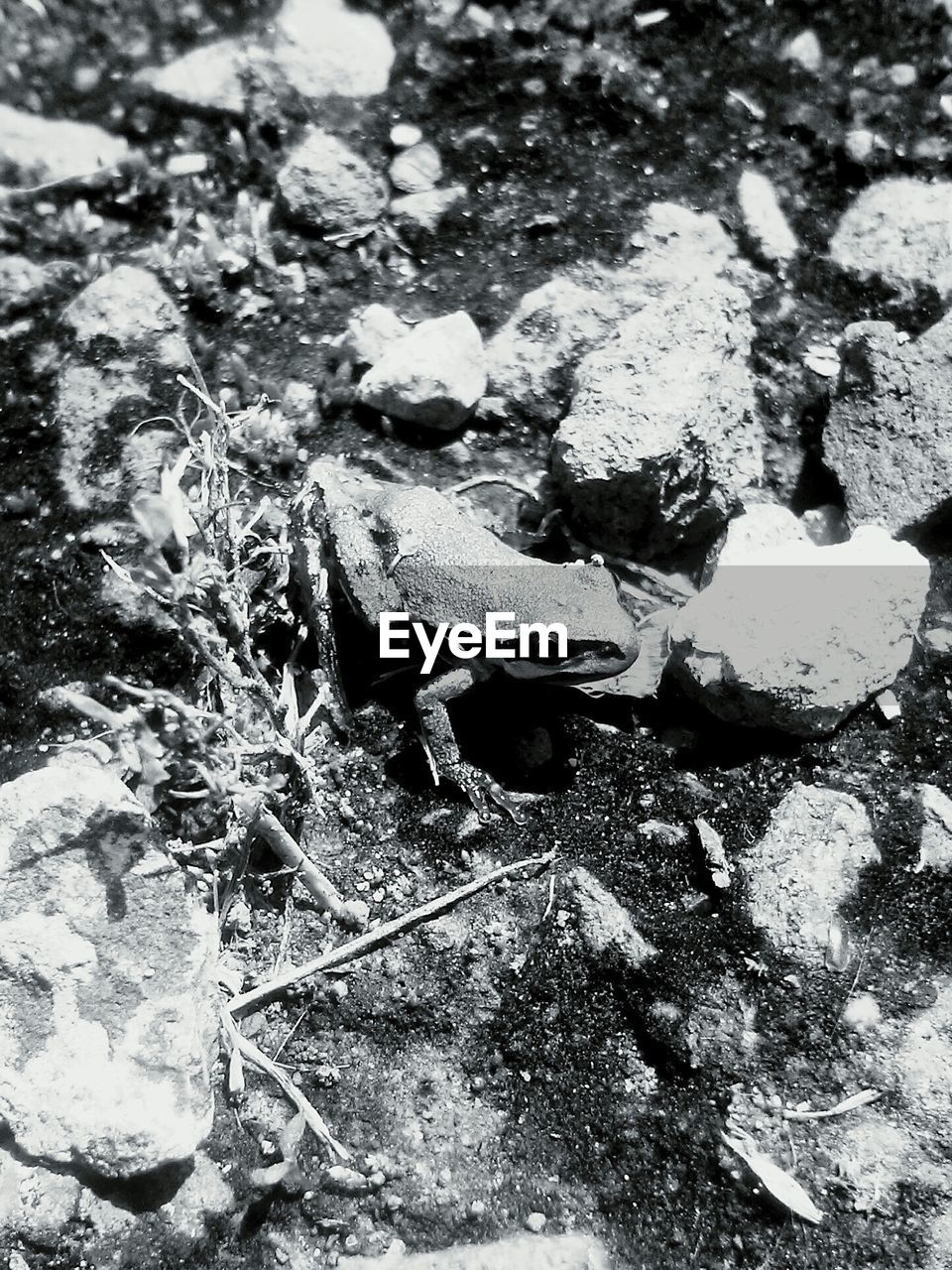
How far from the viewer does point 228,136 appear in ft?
15.8

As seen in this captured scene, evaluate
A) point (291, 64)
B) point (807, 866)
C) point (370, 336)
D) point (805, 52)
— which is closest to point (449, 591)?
point (370, 336)

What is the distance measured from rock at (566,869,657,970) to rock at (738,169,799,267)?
298cm

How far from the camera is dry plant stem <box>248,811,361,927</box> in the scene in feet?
10.9

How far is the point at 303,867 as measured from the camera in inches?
137

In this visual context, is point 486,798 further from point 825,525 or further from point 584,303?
point 584,303

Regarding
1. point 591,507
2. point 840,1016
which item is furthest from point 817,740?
point 591,507

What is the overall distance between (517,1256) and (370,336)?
3.46 m

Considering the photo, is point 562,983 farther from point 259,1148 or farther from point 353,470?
point 353,470

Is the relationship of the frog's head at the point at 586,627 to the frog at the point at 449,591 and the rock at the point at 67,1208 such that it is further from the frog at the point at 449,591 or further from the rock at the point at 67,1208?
the rock at the point at 67,1208

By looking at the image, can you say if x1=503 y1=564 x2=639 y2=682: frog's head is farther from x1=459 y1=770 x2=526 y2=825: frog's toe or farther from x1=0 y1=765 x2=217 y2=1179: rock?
x1=0 y1=765 x2=217 y2=1179: rock

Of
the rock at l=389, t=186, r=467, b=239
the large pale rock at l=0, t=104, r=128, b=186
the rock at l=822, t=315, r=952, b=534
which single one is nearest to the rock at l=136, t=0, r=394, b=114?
the large pale rock at l=0, t=104, r=128, b=186

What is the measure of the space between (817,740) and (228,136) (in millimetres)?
3765

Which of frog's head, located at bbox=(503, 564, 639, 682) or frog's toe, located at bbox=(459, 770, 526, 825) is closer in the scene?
frog's head, located at bbox=(503, 564, 639, 682)

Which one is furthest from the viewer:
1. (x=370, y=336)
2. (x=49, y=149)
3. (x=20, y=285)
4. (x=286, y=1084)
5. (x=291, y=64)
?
(x=291, y=64)
